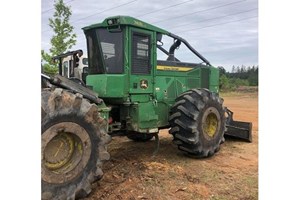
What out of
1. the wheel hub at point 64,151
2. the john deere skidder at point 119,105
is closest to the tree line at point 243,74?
the john deere skidder at point 119,105

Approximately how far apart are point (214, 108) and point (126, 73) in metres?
1.81

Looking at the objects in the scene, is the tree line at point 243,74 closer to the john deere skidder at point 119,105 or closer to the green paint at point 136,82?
the john deere skidder at point 119,105

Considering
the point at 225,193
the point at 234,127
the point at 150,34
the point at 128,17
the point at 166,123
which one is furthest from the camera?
the point at 234,127

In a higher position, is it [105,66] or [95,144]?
[105,66]

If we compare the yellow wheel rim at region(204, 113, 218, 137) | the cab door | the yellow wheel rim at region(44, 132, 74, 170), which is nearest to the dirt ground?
the yellow wheel rim at region(204, 113, 218, 137)

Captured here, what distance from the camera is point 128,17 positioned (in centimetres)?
493

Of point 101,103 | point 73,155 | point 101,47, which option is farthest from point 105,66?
point 73,155

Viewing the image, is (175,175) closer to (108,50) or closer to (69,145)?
(69,145)

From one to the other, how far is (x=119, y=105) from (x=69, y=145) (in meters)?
1.74

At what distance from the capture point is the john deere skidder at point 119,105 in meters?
3.42

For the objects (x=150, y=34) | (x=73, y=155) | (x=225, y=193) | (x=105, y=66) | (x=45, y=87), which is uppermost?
(x=150, y=34)

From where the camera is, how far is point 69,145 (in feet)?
11.8

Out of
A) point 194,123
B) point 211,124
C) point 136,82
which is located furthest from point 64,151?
point 211,124

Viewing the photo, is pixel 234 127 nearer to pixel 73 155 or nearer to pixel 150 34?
pixel 150 34
